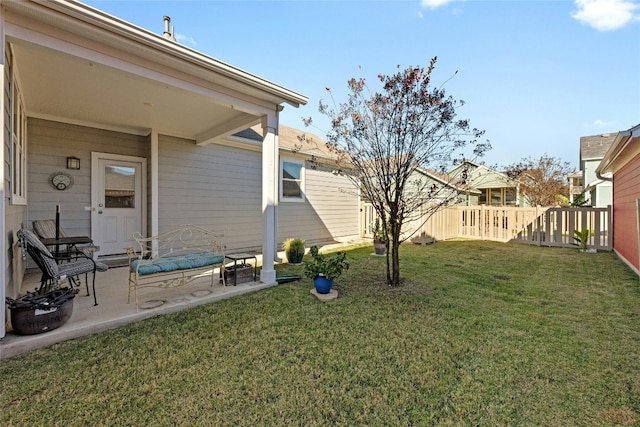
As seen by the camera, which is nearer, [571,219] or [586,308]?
[586,308]

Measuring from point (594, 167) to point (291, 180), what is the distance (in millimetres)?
19916

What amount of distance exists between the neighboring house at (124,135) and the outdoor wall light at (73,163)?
22mm

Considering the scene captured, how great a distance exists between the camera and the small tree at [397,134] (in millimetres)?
4090

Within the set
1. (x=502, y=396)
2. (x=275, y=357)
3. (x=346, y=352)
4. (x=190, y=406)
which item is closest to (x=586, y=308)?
(x=502, y=396)

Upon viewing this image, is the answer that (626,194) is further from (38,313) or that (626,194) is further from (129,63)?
(38,313)

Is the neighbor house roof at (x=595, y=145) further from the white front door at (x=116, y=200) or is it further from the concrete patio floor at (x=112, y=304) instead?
the white front door at (x=116, y=200)

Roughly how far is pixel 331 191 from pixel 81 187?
642cm

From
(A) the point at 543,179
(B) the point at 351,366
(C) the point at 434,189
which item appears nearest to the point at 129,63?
(B) the point at 351,366

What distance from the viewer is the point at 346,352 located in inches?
102

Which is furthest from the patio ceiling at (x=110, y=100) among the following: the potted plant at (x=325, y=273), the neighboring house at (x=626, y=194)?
the neighboring house at (x=626, y=194)

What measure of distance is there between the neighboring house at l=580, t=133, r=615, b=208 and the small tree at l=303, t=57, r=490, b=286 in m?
15.3

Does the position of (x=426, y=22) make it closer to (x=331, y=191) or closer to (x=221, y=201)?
(x=331, y=191)

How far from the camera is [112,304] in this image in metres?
3.52

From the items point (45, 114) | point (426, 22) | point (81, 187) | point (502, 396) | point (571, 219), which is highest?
point (426, 22)
